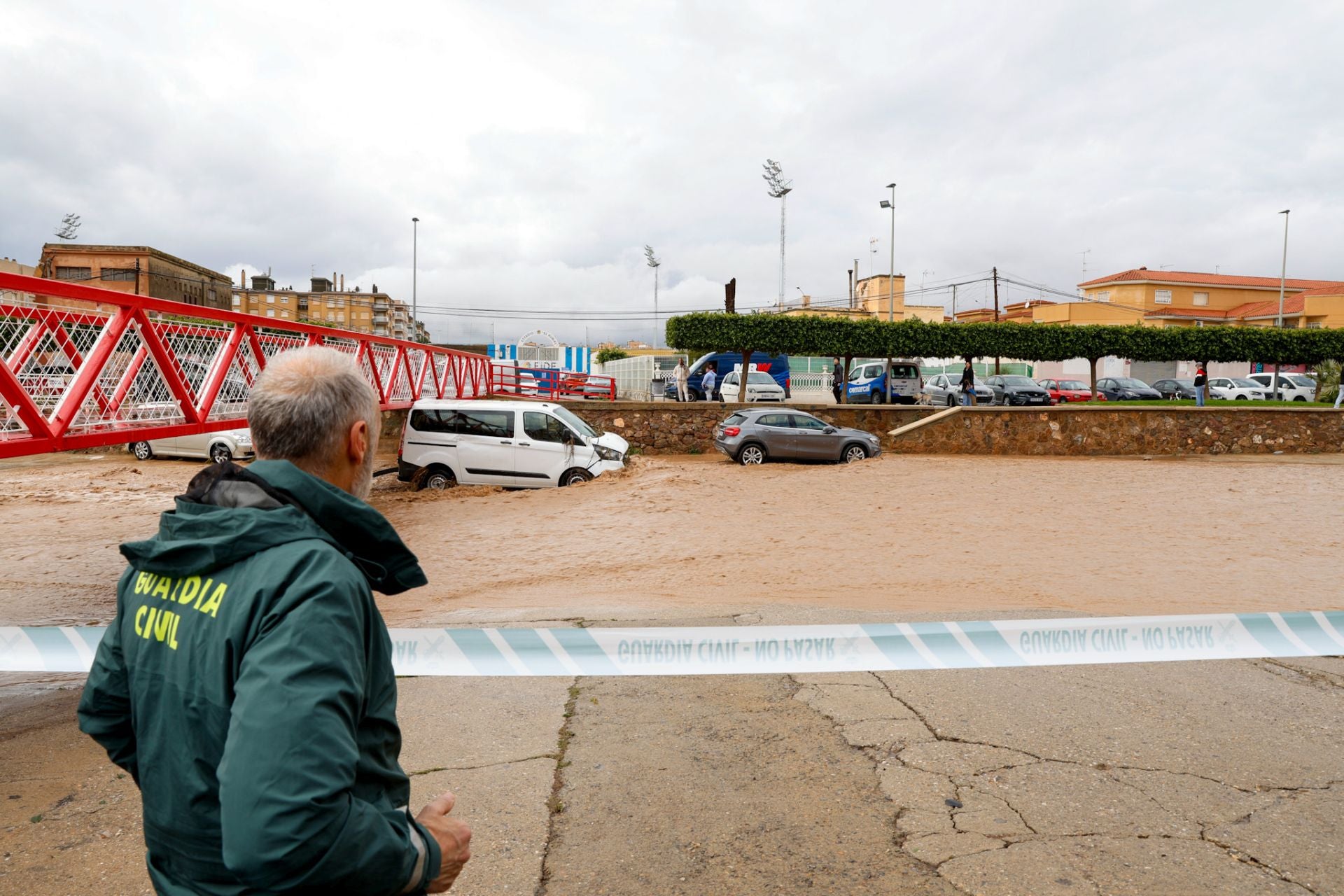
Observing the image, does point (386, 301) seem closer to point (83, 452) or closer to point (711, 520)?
point (83, 452)

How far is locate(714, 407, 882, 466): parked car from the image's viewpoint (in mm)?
19016

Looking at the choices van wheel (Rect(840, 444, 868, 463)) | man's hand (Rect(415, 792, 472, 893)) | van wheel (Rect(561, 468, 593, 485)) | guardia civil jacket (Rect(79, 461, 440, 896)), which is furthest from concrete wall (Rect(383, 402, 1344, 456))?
guardia civil jacket (Rect(79, 461, 440, 896))

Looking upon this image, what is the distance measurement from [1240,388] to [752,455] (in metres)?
30.9

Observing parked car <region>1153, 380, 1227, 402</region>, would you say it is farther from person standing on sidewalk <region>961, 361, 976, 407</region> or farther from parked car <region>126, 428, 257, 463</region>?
parked car <region>126, 428, 257, 463</region>

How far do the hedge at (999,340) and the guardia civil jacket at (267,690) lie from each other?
28650 millimetres

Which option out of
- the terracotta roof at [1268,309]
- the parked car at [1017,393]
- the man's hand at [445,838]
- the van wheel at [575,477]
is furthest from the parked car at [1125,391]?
the man's hand at [445,838]

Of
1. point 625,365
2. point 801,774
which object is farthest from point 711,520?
point 625,365

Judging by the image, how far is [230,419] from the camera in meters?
9.28

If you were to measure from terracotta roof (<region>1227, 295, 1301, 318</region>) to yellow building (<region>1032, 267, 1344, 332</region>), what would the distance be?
64 mm

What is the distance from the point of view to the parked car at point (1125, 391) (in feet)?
122

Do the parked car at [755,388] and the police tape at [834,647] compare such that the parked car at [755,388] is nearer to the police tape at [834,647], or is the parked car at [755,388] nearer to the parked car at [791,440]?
the parked car at [791,440]

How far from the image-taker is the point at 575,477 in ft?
49.8

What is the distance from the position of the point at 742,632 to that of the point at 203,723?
155 inches

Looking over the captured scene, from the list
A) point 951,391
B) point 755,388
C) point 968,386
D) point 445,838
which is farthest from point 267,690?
point 951,391
